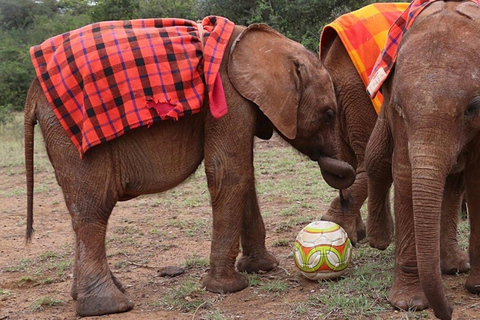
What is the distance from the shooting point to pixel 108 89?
404 centimetres

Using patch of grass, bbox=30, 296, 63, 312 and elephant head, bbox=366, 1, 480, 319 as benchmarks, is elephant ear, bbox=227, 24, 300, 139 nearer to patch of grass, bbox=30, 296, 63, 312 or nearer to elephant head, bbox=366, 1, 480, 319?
elephant head, bbox=366, 1, 480, 319

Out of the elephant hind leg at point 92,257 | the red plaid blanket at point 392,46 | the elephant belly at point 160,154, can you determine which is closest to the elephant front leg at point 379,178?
the red plaid blanket at point 392,46

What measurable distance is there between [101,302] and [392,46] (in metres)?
2.31

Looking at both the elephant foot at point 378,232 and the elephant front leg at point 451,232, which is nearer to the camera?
the elephant front leg at point 451,232

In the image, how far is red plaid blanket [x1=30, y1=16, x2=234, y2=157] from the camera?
403 centimetres

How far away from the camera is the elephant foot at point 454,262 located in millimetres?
4492

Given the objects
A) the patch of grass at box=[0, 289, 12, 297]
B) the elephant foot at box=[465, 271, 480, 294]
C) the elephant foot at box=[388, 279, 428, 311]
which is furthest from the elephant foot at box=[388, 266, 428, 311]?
the patch of grass at box=[0, 289, 12, 297]

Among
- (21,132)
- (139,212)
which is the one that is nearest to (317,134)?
(139,212)

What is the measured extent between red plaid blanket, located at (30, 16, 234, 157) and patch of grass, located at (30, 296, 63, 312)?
1104mm

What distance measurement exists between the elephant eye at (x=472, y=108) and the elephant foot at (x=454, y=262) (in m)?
1.49

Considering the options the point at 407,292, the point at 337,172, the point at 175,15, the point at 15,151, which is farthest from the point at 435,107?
the point at 175,15

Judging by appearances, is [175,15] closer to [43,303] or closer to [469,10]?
[43,303]

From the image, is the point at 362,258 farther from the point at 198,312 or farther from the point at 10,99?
the point at 10,99

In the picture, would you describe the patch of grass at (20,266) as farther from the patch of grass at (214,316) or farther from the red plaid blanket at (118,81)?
the patch of grass at (214,316)
